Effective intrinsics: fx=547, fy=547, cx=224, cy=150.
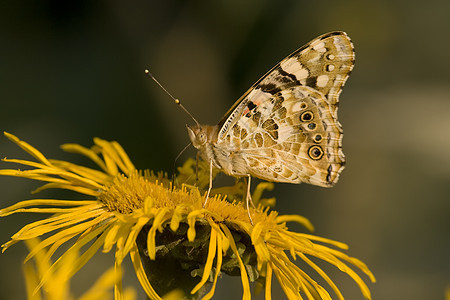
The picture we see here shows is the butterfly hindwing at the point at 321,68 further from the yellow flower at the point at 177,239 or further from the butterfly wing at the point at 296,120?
the yellow flower at the point at 177,239

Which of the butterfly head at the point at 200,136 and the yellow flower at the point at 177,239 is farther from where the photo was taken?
the butterfly head at the point at 200,136

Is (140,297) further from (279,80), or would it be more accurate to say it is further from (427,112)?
(427,112)

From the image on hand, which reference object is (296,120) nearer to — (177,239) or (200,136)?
(200,136)

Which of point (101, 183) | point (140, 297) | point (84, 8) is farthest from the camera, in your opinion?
point (84, 8)

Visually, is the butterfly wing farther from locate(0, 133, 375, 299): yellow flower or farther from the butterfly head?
locate(0, 133, 375, 299): yellow flower

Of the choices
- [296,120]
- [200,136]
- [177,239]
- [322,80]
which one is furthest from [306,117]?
[177,239]

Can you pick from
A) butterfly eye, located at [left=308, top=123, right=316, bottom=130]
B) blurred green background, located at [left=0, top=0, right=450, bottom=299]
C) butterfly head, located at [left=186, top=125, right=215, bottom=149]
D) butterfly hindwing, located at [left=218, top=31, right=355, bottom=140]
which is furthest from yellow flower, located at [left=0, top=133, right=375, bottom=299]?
blurred green background, located at [left=0, top=0, right=450, bottom=299]

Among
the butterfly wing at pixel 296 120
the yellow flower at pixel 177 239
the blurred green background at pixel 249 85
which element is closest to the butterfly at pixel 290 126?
the butterfly wing at pixel 296 120

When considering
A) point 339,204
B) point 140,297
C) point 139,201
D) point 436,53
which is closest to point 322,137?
point 139,201
